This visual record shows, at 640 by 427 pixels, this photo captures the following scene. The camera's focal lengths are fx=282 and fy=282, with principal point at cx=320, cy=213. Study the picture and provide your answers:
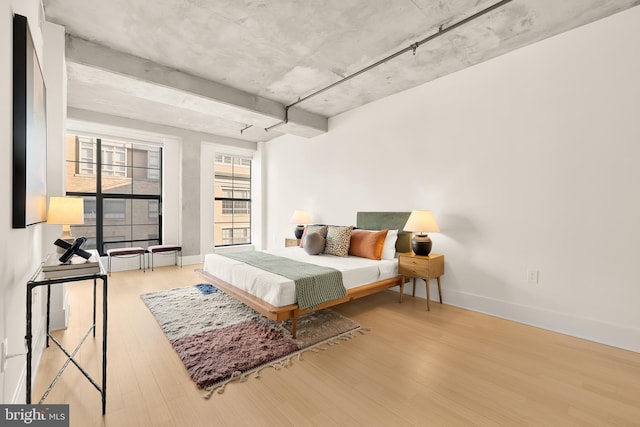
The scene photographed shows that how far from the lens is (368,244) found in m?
3.86

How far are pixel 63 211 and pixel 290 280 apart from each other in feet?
6.25

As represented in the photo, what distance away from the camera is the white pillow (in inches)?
154

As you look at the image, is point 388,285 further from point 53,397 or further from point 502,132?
point 53,397

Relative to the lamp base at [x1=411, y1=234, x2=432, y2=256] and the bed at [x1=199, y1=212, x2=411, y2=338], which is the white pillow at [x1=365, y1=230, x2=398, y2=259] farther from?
the lamp base at [x1=411, y1=234, x2=432, y2=256]

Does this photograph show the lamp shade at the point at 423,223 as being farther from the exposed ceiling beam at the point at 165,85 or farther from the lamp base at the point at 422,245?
the exposed ceiling beam at the point at 165,85

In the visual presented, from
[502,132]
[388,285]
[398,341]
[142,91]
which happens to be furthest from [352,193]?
[142,91]

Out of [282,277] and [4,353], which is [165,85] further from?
[4,353]

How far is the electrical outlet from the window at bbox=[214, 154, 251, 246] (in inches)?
215

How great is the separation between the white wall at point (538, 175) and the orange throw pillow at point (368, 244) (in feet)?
1.83

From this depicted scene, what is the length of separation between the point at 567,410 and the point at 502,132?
8.56 ft

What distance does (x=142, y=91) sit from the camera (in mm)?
3518

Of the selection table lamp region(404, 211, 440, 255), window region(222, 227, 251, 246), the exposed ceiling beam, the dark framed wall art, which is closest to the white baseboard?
table lamp region(404, 211, 440, 255)

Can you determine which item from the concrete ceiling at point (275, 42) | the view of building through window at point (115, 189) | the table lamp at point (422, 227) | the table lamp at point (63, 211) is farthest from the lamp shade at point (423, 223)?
the view of building through window at point (115, 189)

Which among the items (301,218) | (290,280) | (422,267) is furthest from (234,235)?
(422,267)
